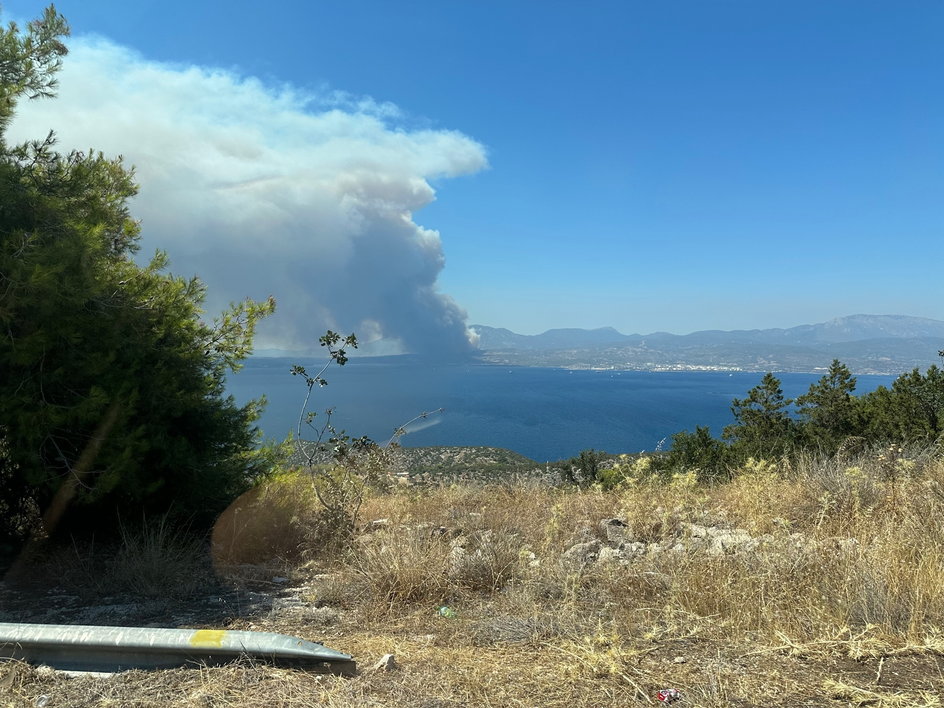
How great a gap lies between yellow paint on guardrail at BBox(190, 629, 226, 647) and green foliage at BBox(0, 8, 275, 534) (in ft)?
9.28

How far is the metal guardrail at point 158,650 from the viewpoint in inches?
120

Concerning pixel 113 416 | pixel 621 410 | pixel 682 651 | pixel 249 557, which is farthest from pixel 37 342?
pixel 621 410

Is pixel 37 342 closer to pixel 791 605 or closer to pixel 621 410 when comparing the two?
pixel 791 605

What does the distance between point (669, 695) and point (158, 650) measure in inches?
97.6

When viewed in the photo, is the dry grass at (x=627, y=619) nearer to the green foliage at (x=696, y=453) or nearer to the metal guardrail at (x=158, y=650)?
the metal guardrail at (x=158, y=650)

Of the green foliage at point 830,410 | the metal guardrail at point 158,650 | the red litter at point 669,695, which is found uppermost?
the metal guardrail at point 158,650

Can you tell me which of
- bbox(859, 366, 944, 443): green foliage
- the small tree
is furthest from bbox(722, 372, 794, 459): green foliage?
the small tree

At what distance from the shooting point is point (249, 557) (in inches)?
240

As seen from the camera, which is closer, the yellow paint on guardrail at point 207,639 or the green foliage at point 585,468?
the yellow paint on guardrail at point 207,639

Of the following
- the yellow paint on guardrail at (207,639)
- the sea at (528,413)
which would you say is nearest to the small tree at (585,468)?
the yellow paint on guardrail at (207,639)

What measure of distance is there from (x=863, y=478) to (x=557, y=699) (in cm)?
491

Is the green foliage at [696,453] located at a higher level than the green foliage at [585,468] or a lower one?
higher

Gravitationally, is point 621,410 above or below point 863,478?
below

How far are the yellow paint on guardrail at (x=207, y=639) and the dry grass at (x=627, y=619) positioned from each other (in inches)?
4.8
